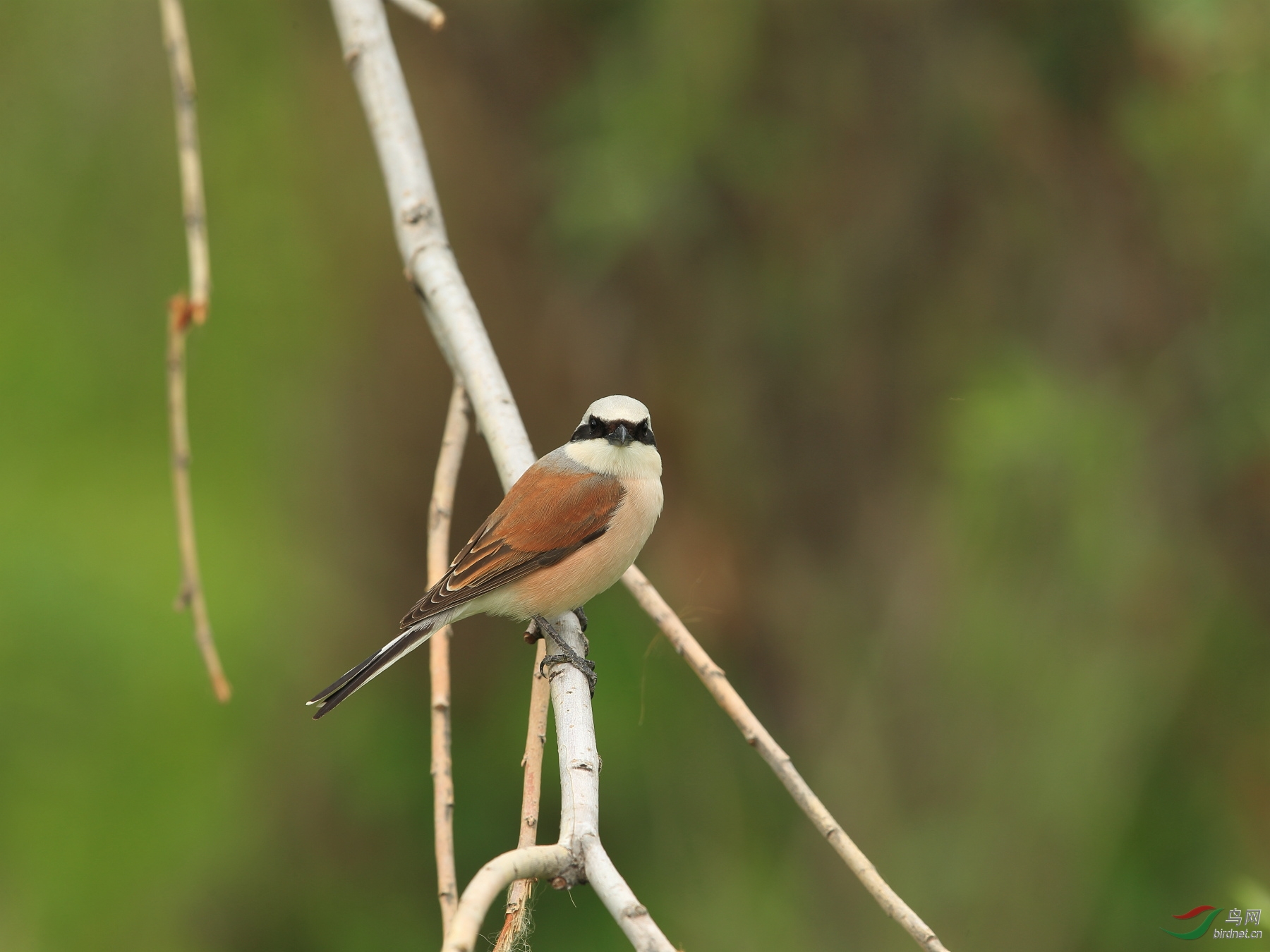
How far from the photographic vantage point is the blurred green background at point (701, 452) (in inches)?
146

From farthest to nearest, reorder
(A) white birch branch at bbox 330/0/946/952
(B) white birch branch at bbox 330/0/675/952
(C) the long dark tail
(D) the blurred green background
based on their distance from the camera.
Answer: (D) the blurred green background
(C) the long dark tail
(B) white birch branch at bbox 330/0/675/952
(A) white birch branch at bbox 330/0/946/952

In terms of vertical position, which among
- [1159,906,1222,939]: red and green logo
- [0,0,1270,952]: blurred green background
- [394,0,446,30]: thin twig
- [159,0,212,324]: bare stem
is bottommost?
[1159,906,1222,939]: red and green logo

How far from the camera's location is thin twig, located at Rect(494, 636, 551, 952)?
158cm

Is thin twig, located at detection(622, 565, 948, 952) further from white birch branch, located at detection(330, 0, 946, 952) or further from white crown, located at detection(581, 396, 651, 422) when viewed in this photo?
white crown, located at detection(581, 396, 651, 422)

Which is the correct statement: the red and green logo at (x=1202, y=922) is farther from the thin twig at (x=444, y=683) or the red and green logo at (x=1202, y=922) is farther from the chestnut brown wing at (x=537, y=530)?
the thin twig at (x=444, y=683)

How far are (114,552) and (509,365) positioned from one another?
1804 mm

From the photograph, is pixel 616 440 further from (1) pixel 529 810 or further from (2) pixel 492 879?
(2) pixel 492 879

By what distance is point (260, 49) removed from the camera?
16.6ft

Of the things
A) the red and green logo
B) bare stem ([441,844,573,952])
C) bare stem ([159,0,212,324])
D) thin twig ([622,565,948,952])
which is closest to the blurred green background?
the red and green logo

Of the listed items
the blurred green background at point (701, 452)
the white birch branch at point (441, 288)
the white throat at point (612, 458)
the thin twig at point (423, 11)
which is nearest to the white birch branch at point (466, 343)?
the white birch branch at point (441, 288)

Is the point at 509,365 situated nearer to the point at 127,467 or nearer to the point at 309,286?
the point at 309,286

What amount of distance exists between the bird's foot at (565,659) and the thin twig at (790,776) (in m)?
0.22

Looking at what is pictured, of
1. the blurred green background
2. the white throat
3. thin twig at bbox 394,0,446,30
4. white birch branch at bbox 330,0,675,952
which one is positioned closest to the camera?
white birch branch at bbox 330,0,675,952

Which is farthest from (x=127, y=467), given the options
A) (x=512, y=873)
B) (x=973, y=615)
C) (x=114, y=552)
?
(x=512, y=873)
